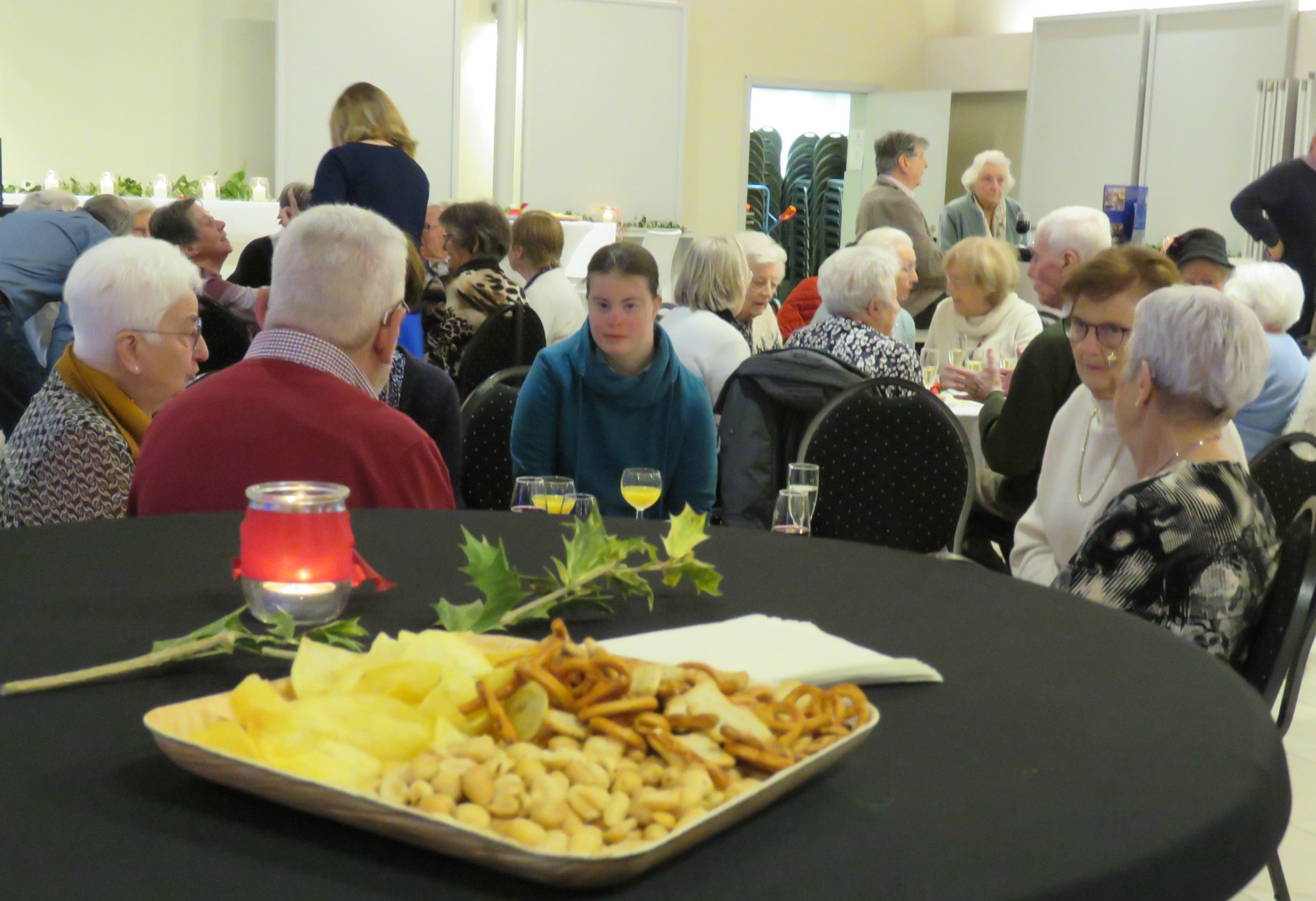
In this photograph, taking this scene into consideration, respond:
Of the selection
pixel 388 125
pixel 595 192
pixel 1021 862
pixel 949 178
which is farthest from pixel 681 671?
pixel 949 178

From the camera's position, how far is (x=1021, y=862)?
0.86 metres

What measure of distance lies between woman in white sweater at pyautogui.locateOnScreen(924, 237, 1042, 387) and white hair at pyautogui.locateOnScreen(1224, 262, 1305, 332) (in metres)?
0.82

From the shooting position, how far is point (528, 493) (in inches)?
92.0

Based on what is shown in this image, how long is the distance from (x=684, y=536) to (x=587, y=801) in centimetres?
60

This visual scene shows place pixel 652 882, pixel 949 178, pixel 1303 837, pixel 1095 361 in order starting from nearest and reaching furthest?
pixel 652 882, pixel 1095 361, pixel 1303 837, pixel 949 178

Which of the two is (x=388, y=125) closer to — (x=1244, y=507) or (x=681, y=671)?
(x=1244, y=507)

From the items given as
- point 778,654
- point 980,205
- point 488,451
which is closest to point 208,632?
point 778,654

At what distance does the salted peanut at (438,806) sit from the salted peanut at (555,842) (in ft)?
0.20

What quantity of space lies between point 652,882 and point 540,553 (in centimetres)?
86

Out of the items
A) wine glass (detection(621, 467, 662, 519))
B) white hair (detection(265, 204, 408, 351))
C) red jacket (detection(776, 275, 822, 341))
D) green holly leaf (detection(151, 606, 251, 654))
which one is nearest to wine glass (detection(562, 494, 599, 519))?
wine glass (detection(621, 467, 662, 519))

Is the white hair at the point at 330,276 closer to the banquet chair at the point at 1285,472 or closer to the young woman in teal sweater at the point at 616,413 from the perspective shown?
the young woman in teal sweater at the point at 616,413

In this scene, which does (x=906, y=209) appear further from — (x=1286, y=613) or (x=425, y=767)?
(x=425, y=767)

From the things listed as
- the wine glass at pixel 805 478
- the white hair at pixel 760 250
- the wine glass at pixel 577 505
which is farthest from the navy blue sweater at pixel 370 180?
the wine glass at pixel 577 505

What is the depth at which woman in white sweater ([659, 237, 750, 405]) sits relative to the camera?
4.53m
